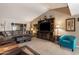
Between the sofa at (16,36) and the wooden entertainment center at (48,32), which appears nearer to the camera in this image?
the sofa at (16,36)

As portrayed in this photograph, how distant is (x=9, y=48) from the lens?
1990mm

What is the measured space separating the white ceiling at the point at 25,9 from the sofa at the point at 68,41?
771 mm

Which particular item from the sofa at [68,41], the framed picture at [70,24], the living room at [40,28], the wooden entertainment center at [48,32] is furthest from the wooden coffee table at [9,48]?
the framed picture at [70,24]

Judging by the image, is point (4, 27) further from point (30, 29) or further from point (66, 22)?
point (66, 22)

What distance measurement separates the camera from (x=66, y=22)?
2127 millimetres

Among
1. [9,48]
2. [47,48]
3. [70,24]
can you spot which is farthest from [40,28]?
[9,48]

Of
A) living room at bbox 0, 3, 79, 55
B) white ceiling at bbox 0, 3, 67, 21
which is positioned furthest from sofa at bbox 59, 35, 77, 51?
white ceiling at bbox 0, 3, 67, 21

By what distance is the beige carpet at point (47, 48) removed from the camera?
81.0 inches

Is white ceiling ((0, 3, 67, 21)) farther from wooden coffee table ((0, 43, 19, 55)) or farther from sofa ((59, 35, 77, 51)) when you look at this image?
sofa ((59, 35, 77, 51))

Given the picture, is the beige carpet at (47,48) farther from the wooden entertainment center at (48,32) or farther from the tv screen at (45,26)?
the tv screen at (45,26)

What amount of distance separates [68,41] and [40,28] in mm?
789
